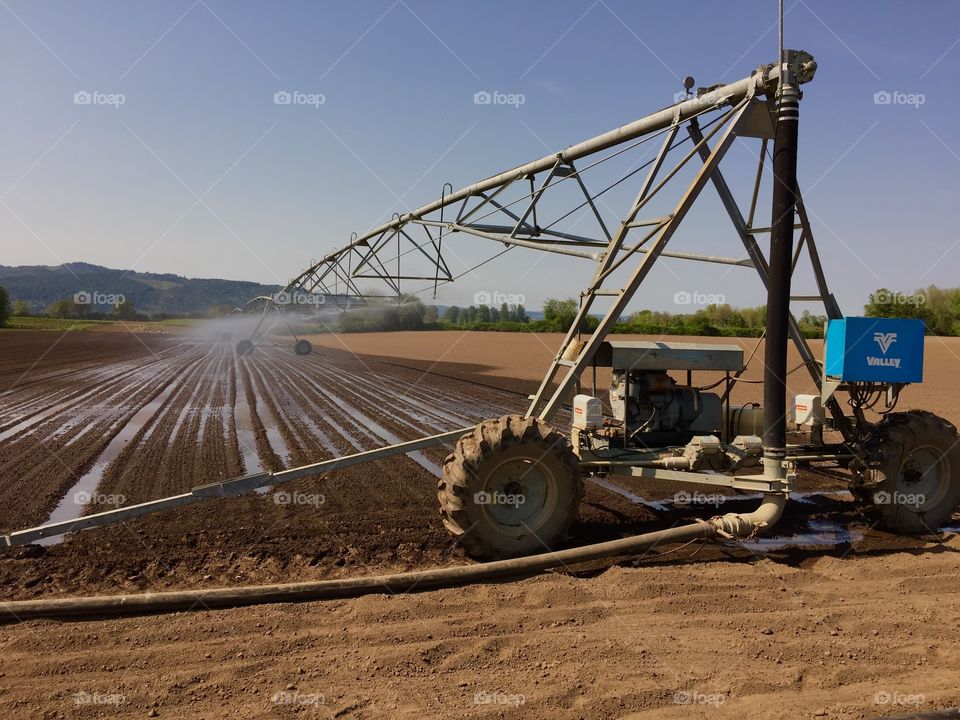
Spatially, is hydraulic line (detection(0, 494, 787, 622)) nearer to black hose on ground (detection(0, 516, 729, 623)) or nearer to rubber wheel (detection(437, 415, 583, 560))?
black hose on ground (detection(0, 516, 729, 623))

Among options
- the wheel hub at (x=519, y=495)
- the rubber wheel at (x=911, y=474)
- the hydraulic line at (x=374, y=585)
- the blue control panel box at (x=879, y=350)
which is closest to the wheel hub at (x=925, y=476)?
the rubber wheel at (x=911, y=474)

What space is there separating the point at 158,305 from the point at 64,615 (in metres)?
125

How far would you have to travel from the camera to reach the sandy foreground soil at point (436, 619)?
3592mm

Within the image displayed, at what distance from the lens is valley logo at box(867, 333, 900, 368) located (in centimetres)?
664

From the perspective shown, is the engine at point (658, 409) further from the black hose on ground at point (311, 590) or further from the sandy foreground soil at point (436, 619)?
the black hose on ground at point (311, 590)

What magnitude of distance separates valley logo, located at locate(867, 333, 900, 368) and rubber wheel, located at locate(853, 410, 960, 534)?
0.67m

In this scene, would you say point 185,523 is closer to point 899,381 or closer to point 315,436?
point 315,436

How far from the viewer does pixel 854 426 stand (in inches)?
307

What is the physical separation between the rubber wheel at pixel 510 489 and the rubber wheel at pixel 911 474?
331 centimetres

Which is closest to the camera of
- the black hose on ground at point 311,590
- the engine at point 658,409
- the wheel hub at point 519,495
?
the black hose on ground at point 311,590

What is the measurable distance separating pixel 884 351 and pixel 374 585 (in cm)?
570

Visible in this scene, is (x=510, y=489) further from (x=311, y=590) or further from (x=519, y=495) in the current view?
(x=311, y=590)

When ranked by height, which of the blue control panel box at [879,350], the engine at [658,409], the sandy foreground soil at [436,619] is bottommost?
Answer: the sandy foreground soil at [436,619]

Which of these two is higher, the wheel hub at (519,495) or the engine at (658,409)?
the engine at (658,409)
